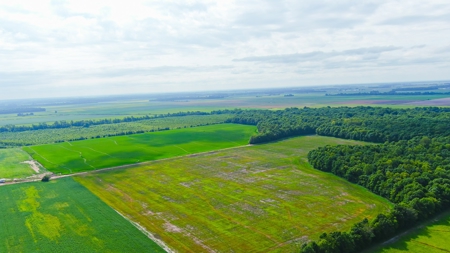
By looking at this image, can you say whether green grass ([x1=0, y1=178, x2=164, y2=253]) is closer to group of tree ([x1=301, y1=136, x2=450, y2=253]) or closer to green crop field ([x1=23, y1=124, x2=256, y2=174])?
green crop field ([x1=23, y1=124, x2=256, y2=174])

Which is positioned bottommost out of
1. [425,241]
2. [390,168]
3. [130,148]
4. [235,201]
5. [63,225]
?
[425,241]

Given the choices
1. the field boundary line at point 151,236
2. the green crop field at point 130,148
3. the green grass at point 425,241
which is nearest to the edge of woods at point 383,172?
the green grass at point 425,241

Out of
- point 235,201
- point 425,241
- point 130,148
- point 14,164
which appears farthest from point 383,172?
point 14,164

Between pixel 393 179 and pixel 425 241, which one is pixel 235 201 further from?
pixel 425 241

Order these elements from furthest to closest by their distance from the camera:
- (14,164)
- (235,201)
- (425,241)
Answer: (14,164) → (235,201) → (425,241)

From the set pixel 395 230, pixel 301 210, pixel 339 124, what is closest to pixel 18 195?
pixel 301 210

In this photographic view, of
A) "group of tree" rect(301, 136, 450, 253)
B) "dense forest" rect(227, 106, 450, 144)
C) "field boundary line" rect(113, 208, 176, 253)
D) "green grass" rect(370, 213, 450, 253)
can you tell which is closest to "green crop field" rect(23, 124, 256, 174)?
"dense forest" rect(227, 106, 450, 144)

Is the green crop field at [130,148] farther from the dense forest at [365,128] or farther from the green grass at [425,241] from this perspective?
the green grass at [425,241]
